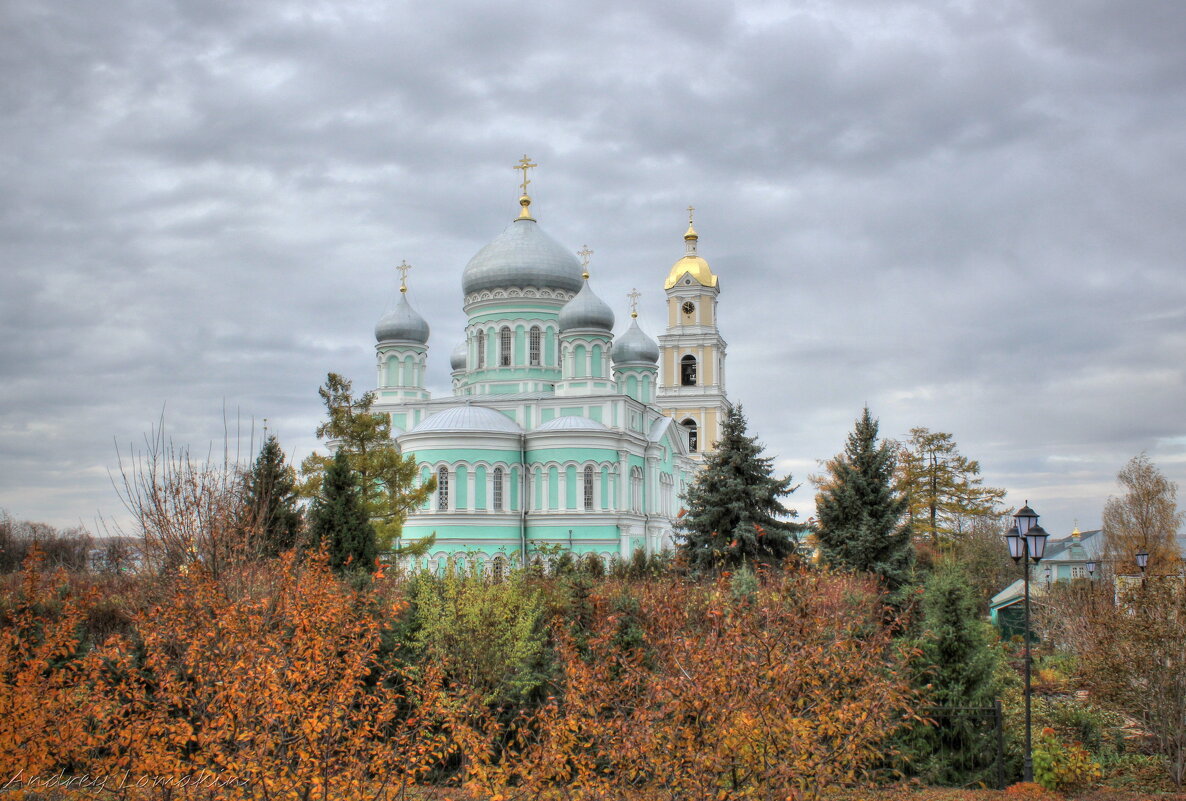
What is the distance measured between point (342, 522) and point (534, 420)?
65.0ft

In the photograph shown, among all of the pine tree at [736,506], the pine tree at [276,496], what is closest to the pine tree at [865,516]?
the pine tree at [736,506]

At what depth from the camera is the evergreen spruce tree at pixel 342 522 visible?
64.5 feet

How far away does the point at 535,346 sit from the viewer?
41.4 meters

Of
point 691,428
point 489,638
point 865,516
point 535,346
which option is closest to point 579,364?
point 535,346

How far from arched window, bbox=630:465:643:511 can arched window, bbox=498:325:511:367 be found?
7.45 metres

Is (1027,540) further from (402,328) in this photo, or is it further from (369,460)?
(402,328)

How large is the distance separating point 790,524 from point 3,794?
62.3ft

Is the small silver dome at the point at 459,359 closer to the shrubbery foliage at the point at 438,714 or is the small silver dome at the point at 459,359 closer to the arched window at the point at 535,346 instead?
the arched window at the point at 535,346

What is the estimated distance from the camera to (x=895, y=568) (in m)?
22.4

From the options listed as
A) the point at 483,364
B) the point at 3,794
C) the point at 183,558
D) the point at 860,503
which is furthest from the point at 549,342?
the point at 3,794

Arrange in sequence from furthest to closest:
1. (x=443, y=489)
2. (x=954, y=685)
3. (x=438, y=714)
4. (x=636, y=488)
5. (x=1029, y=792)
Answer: (x=636, y=488)
(x=443, y=489)
(x=954, y=685)
(x=1029, y=792)
(x=438, y=714)

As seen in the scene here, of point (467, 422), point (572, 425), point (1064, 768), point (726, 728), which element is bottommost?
point (1064, 768)

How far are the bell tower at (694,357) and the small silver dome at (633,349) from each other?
7792 mm

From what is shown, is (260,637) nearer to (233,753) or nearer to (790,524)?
(233,753)
